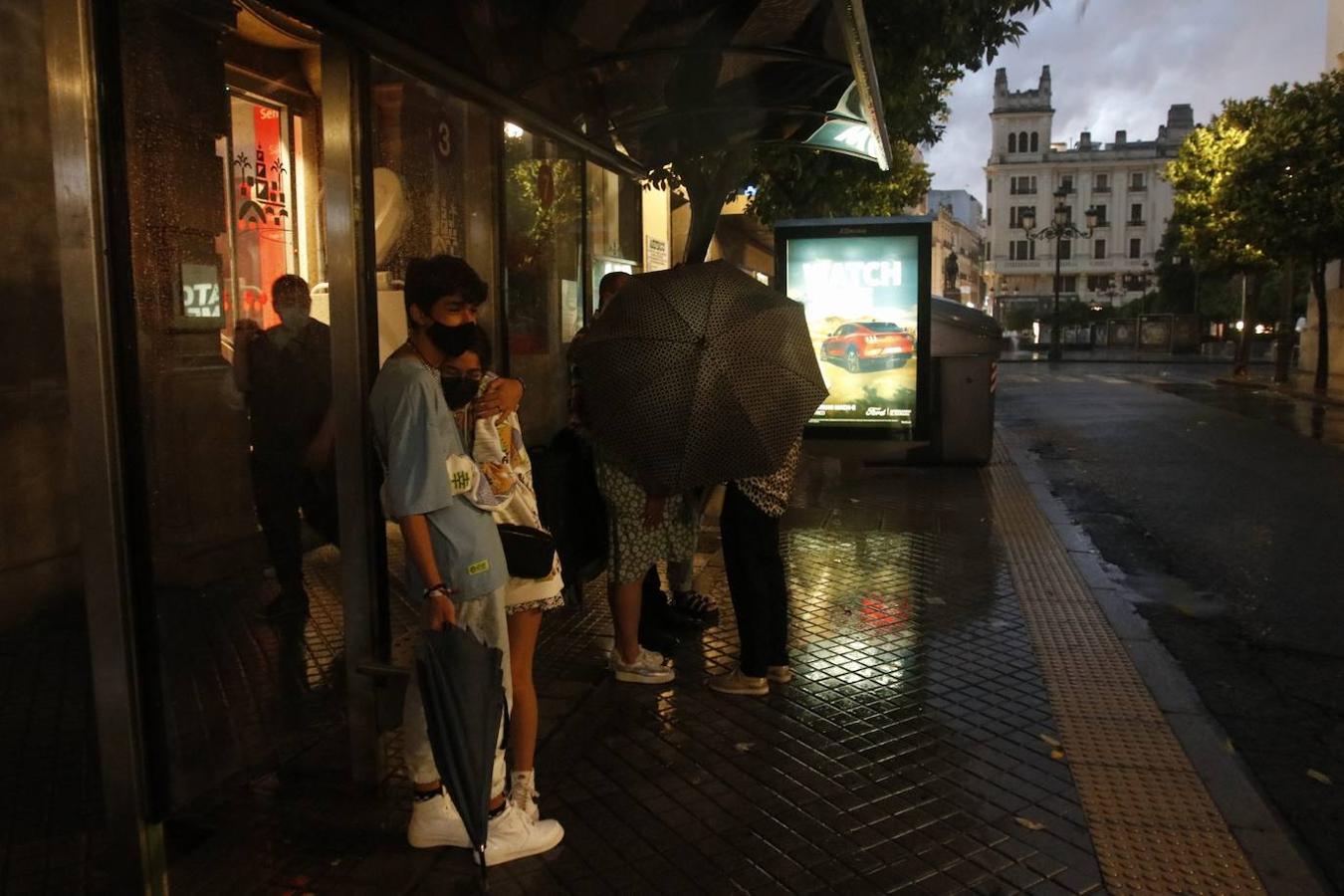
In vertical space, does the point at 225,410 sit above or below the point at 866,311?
below

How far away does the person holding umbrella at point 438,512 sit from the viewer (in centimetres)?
295

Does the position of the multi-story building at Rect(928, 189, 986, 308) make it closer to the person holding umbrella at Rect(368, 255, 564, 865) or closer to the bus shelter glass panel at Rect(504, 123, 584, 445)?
the bus shelter glass panel at Rect(504, 123, 584, 445)

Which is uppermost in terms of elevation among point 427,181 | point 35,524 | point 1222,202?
point 1222,202

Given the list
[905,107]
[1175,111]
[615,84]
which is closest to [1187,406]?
[905,107]

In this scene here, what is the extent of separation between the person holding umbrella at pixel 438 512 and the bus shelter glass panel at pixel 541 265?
2831mm

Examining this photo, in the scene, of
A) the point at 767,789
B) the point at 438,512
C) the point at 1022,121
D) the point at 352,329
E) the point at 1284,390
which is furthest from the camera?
the point at 1022,121

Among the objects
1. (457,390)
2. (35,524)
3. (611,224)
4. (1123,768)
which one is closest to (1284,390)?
(611,224)

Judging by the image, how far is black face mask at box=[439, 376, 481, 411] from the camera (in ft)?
10.2

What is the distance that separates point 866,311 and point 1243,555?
356cm

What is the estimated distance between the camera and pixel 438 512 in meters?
3.03

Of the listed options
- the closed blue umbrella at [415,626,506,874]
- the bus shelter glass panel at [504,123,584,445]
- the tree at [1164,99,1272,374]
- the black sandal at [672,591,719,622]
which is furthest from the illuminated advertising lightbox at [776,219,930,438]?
the tree at [1164,99,1272,374]

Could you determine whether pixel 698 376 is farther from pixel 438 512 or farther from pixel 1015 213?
pixel 1015 213

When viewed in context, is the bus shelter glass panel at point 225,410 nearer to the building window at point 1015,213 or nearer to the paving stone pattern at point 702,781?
the paving stone pattern at point 702,781

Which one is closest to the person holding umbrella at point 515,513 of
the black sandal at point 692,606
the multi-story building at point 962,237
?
the black sandal at point 692,606
